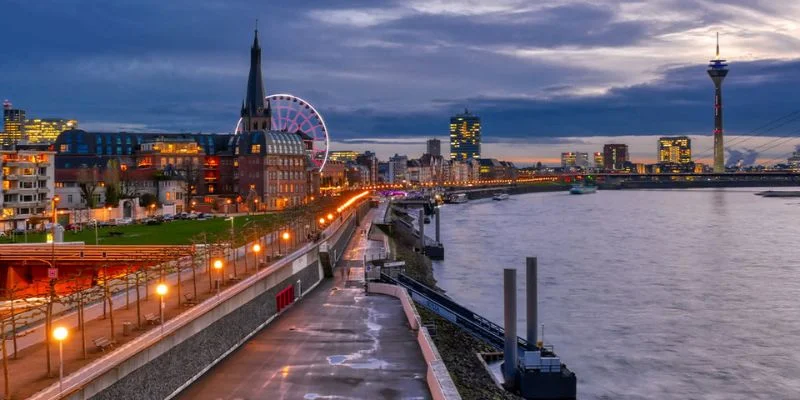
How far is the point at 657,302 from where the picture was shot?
3859cm

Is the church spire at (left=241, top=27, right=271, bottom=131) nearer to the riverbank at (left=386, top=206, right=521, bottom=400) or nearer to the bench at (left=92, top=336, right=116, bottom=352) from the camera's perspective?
the riverbank at (left=386, top=206, right=521, bottom=400)

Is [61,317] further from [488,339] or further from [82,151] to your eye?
[82,151]

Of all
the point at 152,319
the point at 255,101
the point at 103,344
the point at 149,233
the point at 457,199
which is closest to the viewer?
the point at 103,344

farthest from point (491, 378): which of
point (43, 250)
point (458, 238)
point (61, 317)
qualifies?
point (458, 238)

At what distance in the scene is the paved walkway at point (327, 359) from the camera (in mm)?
16906

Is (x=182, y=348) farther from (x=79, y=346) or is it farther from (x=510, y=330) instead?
(x=510, y=330)

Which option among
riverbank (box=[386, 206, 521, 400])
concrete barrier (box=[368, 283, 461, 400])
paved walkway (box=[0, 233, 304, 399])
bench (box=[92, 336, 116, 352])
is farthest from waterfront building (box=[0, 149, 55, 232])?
bench (box=[92, 336, 116, 352])

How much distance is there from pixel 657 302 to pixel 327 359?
2343 cm

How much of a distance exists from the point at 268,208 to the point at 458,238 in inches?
881

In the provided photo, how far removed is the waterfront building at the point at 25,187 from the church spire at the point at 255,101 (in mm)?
48327

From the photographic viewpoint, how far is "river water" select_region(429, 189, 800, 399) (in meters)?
25.8

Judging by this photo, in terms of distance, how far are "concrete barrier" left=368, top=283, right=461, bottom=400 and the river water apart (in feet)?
17.3

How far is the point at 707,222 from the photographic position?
9400 cm

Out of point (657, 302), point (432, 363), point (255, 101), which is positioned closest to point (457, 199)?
point (255, 101)
